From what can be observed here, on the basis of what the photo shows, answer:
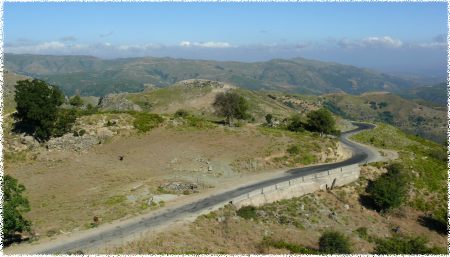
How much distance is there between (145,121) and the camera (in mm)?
78875

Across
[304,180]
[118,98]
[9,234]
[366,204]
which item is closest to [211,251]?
[9,234]

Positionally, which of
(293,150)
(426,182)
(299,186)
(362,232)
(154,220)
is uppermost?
(293,150)

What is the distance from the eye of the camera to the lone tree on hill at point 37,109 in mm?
69062

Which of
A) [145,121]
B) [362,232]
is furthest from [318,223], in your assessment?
[145,121]

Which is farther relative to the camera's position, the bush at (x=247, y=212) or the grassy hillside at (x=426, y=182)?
the grassy hillside at (x=426, y=182)

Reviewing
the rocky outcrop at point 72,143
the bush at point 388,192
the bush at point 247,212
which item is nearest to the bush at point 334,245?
the bush at point 247,212

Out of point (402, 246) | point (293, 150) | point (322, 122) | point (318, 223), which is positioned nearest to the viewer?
point (402, 246)

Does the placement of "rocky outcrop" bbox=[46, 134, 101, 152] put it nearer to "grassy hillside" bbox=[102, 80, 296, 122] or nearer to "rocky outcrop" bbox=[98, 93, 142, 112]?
"rocky outcrop" bbox=[98, 93, 142, 112]

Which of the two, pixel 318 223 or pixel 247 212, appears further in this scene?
pixel 318 223

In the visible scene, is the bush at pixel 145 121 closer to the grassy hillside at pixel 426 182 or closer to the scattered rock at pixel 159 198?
the scattered rock at pixel 159 198

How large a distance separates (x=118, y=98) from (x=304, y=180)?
121 m

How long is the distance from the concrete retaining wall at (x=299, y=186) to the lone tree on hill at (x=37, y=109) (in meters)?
40.3

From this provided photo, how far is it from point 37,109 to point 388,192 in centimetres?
5686

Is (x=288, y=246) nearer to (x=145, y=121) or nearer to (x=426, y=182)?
(x=426, y=182)
